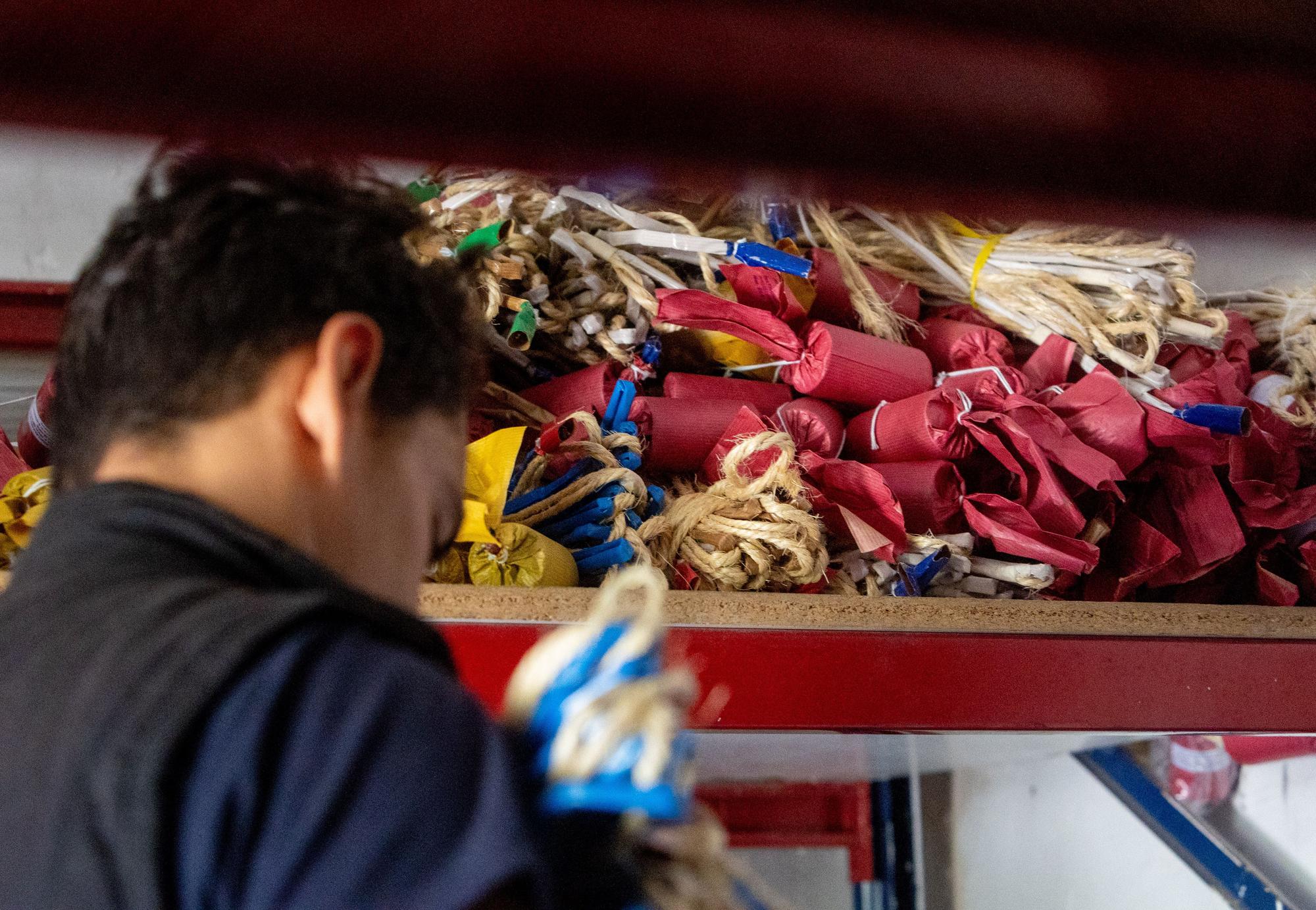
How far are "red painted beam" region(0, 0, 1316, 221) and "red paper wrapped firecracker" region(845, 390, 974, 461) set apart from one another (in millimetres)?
1049

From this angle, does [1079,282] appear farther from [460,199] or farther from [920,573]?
[460,199]

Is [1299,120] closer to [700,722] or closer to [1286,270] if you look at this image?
[700,722]

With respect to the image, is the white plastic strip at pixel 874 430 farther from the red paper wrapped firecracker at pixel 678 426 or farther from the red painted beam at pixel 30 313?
the red painted beam at pixel 30 313

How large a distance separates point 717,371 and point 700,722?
1.89ft

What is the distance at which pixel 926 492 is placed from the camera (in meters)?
1.29

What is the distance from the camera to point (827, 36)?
25 centimetres

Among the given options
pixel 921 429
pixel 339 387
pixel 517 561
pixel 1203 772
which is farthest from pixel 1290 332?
pixel 339 387

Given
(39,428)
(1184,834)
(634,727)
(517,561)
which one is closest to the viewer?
(634,727)

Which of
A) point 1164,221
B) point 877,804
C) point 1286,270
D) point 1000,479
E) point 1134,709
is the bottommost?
point 877,804

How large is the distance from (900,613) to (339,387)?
0.81m

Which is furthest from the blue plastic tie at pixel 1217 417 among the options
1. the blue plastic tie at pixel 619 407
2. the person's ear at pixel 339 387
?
the person's ear at pixel 339 387

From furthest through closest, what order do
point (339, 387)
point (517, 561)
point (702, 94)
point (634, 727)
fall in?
point (517, 561)
point (339, 387)
point (634, 727)
point (702, 94)

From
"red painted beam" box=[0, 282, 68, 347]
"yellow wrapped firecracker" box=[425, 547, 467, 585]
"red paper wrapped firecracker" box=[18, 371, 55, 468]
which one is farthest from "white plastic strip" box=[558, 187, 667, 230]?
"red painted beam" box=[0, 282, 68, 347]

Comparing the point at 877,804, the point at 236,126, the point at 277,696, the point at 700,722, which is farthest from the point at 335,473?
the point at 877,804
